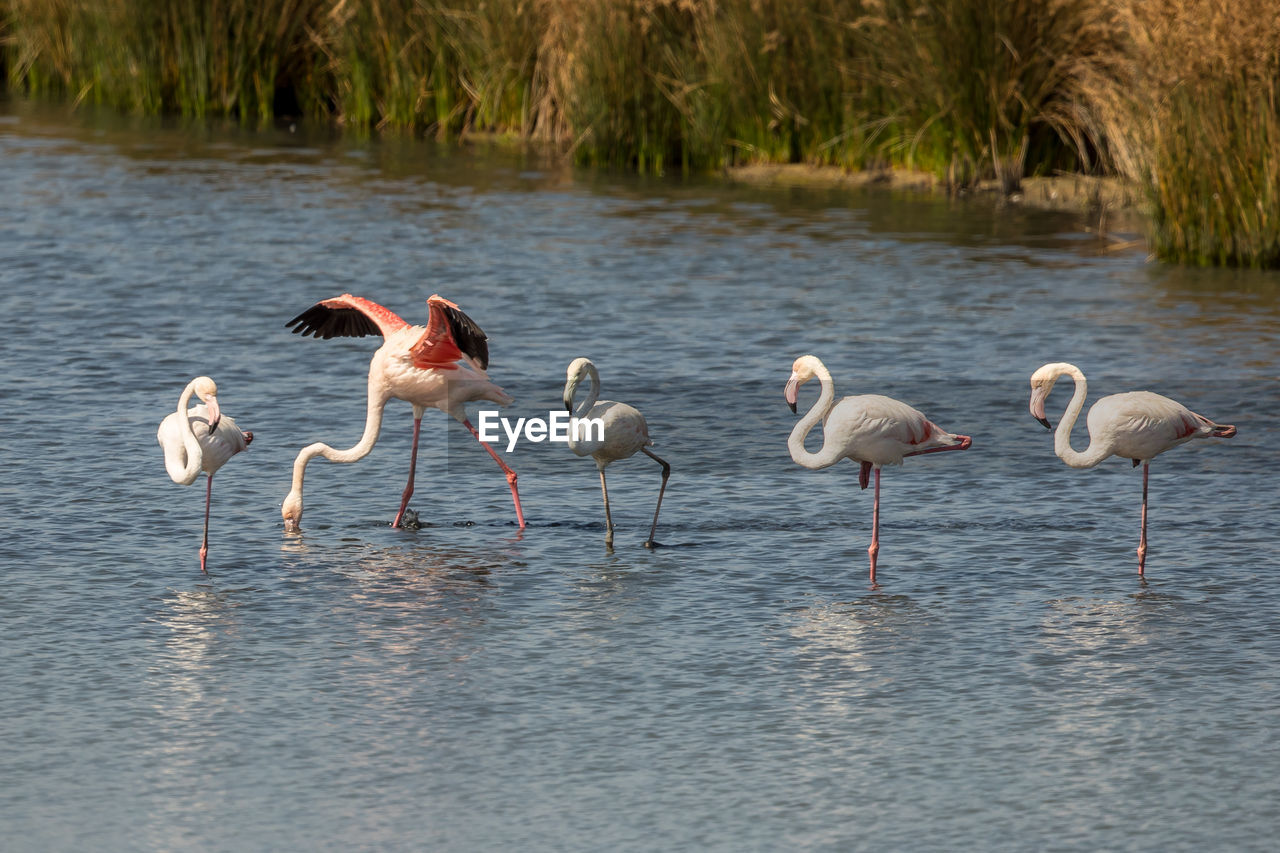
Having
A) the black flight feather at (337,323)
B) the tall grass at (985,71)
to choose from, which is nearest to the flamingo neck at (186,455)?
the black flight feather at (337,323)

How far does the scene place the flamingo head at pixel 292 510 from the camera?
7.30 m

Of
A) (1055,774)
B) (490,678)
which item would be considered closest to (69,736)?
(490,678)

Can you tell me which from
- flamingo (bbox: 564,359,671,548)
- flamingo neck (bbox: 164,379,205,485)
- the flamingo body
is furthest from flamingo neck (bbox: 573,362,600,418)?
flamingo neck (bbox: 164,379,205,485)

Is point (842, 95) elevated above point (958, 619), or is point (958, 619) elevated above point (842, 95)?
point (842, 95)

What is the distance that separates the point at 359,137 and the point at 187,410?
13107 millimetres

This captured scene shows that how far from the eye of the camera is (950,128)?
51.1 ft

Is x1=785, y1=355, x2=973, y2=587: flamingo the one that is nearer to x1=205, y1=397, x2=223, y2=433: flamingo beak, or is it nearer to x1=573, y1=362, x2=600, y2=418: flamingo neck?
x1=573, y1=362, x2=600, y2=418: flamingo neck

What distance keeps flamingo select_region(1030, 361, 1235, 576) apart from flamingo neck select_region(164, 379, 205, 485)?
2.99 metres

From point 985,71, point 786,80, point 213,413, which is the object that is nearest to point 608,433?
point 213,413

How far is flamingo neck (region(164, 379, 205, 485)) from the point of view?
Result: 6891 millimetres

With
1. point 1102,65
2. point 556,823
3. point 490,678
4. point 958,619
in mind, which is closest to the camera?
point 556,823

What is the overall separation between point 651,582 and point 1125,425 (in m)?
1.79

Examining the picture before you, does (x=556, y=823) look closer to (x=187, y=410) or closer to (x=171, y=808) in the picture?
(x=171, y=808)

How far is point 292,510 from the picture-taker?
7.30 meters
